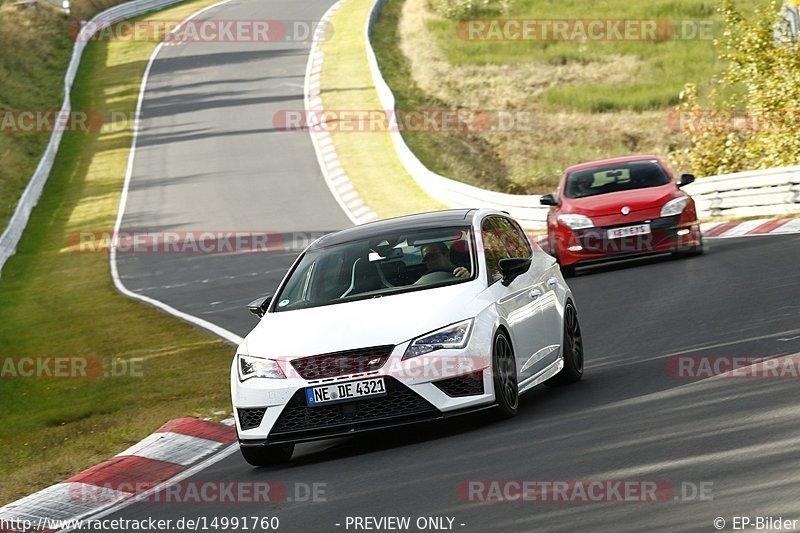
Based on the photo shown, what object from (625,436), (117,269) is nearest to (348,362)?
(625,436)

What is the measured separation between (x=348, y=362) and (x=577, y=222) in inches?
441

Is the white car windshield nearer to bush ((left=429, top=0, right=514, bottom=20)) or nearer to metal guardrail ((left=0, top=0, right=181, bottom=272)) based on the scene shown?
metal guardrail ((left=0, top=0, right=181, bottom=272))

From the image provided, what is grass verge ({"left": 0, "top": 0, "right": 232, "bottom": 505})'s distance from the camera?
1222cm

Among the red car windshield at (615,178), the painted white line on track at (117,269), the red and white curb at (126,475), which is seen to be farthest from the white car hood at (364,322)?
the red car windshield at (615,178)

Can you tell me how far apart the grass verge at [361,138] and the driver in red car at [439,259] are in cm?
2183

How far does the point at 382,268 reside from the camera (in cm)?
1029

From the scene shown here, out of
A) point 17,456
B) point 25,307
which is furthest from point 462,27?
point 17,456

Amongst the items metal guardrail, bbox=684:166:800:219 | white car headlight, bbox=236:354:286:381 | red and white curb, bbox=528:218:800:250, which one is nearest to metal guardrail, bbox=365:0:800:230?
metal guardrail, bbox=684:166:800:219

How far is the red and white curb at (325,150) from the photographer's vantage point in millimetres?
33969

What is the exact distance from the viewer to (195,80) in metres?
55.6

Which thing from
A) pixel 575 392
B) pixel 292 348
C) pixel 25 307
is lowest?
pixel 25 307

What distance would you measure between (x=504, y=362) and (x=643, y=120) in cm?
3735

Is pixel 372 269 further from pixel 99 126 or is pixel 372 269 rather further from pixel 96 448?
pixel 99 126

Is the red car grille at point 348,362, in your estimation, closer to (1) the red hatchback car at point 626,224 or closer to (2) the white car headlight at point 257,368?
(2) the white car headlight at point 257,368
